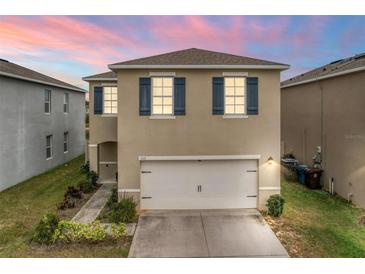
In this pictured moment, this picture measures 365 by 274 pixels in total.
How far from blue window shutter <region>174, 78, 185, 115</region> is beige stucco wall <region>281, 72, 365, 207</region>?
23.3ft

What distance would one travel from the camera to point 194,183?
10.8m

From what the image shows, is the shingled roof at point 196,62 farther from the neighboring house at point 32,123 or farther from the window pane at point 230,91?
the neighboring house at point 32,123

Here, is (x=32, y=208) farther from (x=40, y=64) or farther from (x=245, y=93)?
(x=40, y=64)

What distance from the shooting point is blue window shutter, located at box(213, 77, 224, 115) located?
10602mm

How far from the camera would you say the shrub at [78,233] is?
809 centimetres

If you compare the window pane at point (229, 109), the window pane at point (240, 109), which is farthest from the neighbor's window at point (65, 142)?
the window pane at point (240, 109)

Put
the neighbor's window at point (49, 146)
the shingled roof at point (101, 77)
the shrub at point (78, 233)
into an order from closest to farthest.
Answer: the shrub at point (78, 233)
the shingled roof at point (101, 77)
the neighbor's window at point (49, 146)

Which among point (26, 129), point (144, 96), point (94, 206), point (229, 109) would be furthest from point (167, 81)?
point (26, 129)

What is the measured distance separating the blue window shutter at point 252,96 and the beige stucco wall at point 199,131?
0.15 meters

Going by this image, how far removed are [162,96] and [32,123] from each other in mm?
9755

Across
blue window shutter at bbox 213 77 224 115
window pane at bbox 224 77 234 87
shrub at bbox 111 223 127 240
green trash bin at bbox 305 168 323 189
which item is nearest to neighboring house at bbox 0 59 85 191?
shrub at bbox 111 223 127 240

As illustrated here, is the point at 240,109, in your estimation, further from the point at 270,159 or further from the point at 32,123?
the point at 32,123

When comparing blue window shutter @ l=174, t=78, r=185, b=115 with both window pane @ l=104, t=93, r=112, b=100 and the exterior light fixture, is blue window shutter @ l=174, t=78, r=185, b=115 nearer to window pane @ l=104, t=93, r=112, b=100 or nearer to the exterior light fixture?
the exterior light fixture

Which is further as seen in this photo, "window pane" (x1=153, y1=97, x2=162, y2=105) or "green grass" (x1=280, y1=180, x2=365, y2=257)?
"window pane" (x1=153, y1=97, x2=162, y2=105)
